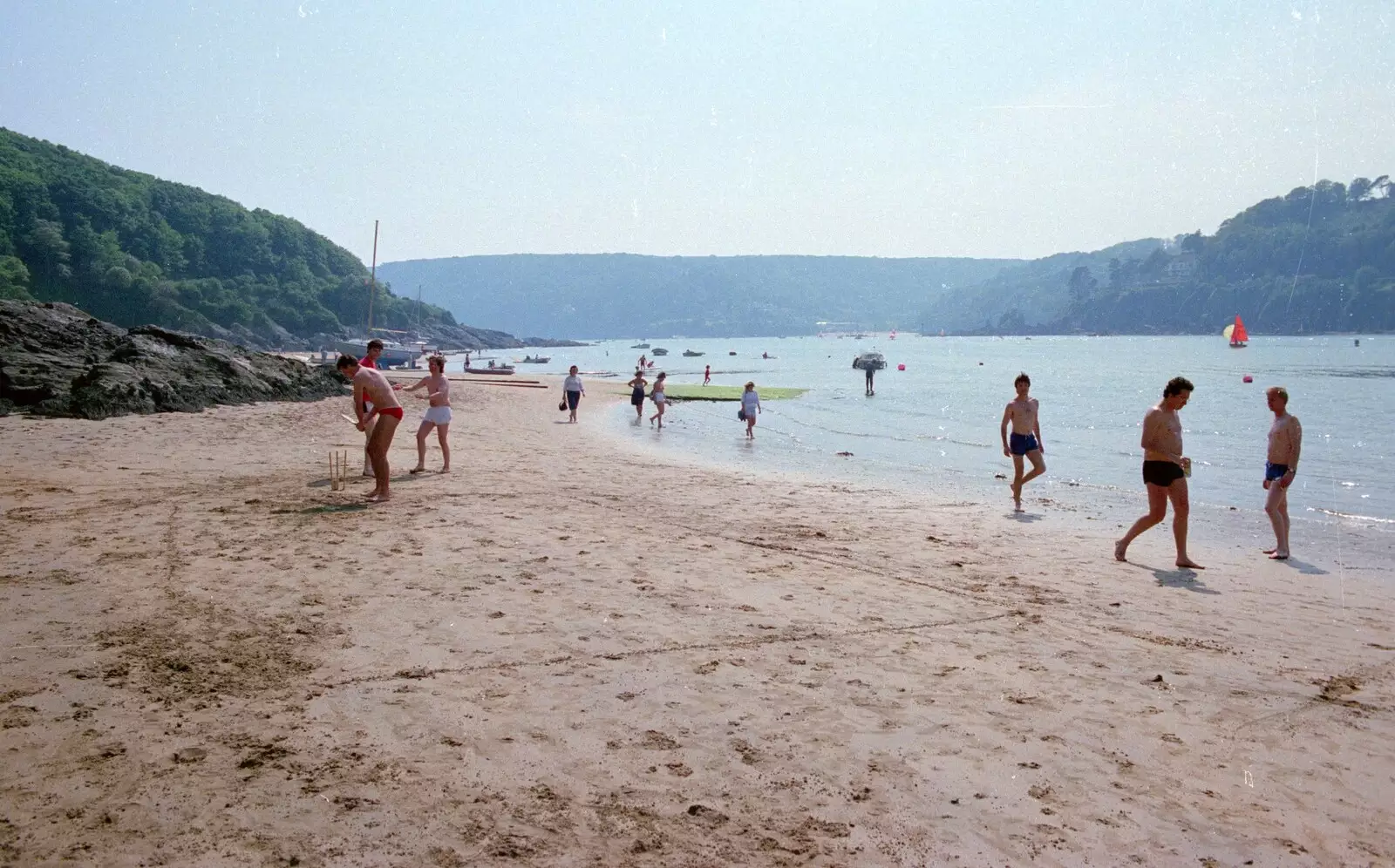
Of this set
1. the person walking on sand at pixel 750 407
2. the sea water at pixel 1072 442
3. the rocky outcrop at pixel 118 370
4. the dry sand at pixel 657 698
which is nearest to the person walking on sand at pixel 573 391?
the sea water at pixel 1072 442

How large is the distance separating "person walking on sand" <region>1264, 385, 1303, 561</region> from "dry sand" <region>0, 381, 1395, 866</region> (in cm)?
67

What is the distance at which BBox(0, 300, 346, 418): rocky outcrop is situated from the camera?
16.9 m

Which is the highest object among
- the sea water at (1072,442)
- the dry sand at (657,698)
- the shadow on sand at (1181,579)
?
the sea water at (1072,442)

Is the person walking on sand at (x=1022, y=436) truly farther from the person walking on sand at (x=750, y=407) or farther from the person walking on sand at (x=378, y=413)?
the person walking on sand at (x=750, y=407)

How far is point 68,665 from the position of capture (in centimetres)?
491

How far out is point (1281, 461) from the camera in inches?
366

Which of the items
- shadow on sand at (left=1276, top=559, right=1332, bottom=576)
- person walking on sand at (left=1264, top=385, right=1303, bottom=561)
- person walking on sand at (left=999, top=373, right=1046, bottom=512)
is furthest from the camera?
person walking on sand at (left=999, top=373, right=1046, bottom=512)

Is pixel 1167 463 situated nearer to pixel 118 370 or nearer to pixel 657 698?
pixel 657 698

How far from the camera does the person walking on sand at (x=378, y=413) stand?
10.2m

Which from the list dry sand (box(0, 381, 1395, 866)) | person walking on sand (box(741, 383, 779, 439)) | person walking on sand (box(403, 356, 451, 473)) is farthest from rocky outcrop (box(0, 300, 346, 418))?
person walking on sand (box(741, 383, 779, 439))

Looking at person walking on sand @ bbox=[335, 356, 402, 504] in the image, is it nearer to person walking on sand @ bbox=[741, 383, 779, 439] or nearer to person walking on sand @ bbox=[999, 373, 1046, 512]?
person walking on sand @ bbox=[999, 373, 1046, 512]

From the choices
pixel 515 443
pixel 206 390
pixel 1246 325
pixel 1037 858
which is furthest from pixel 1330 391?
pixel 1246 325

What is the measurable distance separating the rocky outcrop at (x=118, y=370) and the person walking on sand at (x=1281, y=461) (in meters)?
18.0

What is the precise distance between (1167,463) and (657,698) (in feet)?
19.5
